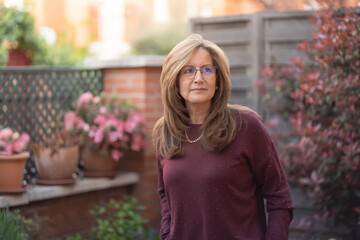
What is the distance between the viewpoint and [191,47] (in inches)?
111

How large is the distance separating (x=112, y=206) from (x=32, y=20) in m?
3.13

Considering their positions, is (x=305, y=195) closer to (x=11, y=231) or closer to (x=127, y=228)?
(x=127, y=228)

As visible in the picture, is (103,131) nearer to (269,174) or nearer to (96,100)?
(96,100)

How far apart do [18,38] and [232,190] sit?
529cm

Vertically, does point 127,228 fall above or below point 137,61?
below

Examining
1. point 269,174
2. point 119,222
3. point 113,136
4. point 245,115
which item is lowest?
point 119,222

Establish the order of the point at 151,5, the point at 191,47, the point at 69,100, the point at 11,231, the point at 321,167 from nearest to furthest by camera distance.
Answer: the point at 191,47, the point at 11,231, the point at 321,167, the point at 69,100, the point at 151,5

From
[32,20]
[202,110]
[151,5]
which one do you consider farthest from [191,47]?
[151,5]

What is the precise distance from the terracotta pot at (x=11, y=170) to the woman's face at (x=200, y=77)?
214 centimetres

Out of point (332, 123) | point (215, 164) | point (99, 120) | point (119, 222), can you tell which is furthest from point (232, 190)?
point (99, 120)

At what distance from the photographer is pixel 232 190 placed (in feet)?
8.96

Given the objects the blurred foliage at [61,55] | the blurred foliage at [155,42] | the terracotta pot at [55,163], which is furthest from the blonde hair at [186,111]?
the blurred foliage at [155,42]

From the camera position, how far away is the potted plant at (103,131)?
17.4ft

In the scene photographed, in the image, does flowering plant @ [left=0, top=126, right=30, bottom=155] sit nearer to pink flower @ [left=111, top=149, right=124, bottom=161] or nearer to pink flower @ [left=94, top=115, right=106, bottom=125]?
pink flower @ [left=94, top=115, right=106, bottom=125]
